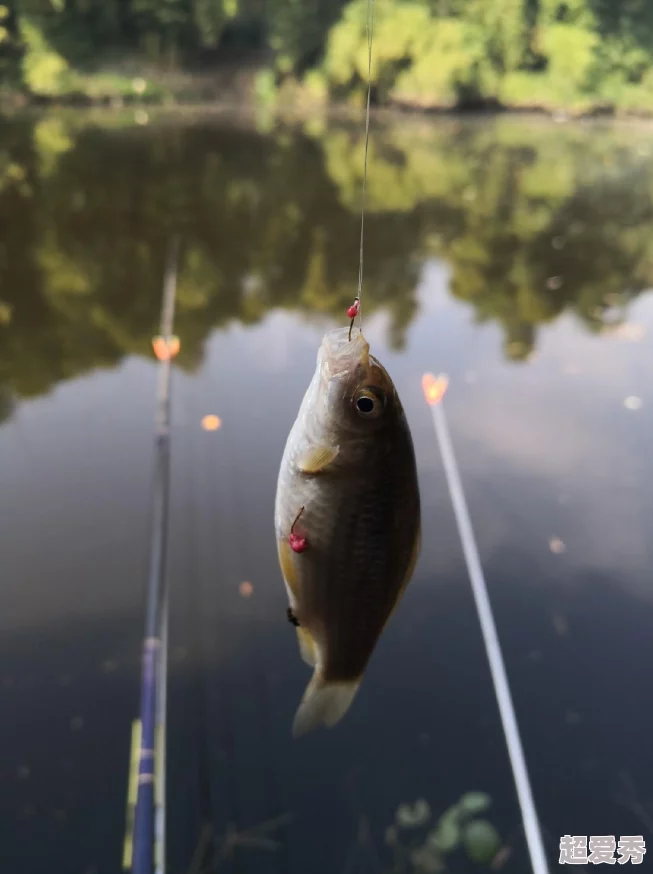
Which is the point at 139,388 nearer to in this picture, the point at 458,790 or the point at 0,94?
the point at 458,790

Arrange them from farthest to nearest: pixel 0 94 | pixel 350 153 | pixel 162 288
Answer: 1. pixel 0 94
2. pixel 350 153
3. pixel 162 288

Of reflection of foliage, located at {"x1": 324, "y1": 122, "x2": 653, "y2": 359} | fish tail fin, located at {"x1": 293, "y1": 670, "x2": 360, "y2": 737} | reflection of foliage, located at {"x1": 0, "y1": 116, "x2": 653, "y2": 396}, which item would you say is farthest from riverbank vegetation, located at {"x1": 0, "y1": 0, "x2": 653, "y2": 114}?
fish tail fin, located at {"x1": 293, "y1": 670, "x2": 360, "y2": 737}

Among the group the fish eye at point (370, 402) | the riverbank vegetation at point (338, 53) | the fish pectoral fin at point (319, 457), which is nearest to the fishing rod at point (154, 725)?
the fish pectoral fin at point (319, 457)

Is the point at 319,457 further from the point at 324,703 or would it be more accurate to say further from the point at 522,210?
the point at 522,210

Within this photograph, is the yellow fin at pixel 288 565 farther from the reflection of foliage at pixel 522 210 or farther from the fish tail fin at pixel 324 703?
the reflection of foliage at pixel 522 210

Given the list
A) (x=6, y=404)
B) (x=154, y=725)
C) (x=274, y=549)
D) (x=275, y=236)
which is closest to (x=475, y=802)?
(x=154, y=725)

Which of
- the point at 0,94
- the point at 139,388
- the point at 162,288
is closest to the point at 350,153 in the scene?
the point at 162,288
